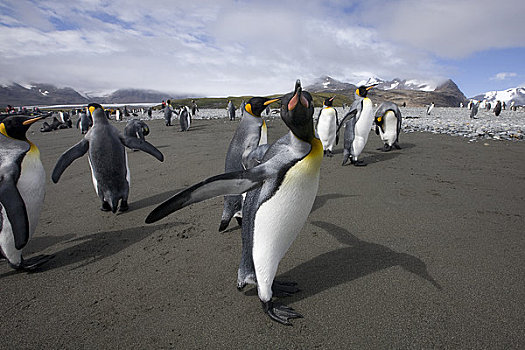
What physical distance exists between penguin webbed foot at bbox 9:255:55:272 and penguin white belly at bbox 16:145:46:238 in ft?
0.74

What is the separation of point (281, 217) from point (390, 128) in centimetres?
638

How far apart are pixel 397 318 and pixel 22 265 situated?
115 inches

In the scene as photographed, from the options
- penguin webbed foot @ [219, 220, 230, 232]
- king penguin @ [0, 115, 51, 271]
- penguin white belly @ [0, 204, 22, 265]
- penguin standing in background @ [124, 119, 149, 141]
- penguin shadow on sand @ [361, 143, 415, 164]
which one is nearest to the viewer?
king penguin @ [0, 115, 51, 271]

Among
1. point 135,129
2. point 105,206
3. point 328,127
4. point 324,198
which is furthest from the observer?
point 135,129

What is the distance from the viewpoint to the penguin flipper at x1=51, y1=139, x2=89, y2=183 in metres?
3.12

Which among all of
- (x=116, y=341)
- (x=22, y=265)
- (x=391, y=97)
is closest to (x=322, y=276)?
(x=116, y=341)

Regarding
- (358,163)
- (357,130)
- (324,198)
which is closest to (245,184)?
(324,198)

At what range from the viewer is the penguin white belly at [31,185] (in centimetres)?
245

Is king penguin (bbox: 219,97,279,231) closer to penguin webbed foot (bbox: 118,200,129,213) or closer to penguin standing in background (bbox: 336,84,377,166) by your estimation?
penguin webbed foot (bbox: 118,200,129,213)

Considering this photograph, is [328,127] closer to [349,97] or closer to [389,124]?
[389,124]

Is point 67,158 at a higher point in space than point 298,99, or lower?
lower

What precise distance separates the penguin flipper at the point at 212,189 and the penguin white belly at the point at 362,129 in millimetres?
4592

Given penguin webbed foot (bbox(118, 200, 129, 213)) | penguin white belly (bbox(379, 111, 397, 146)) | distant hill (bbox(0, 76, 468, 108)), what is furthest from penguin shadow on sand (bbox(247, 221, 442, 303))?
distant hill (bbox(0, 76, 468, 108))

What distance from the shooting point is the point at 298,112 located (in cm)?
144
